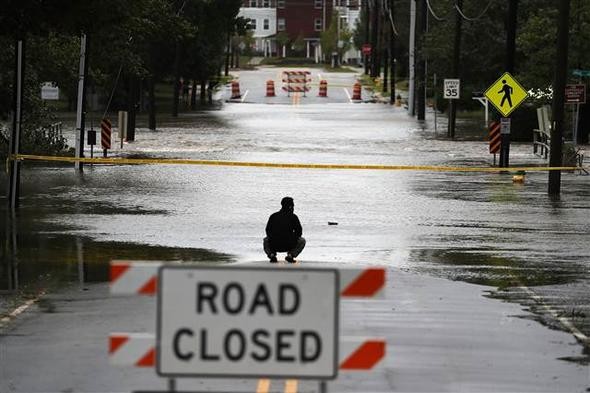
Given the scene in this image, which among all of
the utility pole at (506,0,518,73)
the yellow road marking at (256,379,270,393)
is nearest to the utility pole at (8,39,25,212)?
the yellow road marking at (256,379,270,393)

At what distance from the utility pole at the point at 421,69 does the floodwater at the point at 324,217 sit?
21.7m

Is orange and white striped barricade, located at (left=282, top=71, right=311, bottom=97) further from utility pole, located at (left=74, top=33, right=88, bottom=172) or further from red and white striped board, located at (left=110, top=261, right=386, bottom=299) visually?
red and white striped board, located at (left=110, top=261, right=386, bottom=299)

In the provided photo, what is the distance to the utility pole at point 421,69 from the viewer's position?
2756 inches

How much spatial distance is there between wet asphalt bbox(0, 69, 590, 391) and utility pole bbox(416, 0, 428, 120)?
2151 cm

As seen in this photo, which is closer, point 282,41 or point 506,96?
point 506,96

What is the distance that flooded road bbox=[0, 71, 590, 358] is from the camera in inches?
814

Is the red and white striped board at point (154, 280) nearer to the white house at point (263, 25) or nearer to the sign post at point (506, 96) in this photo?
the sign post at point (506, 96)

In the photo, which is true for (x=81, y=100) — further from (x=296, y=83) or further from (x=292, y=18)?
(x=292, y=18)

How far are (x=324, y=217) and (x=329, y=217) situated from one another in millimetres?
96

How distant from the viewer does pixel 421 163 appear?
4181 cm

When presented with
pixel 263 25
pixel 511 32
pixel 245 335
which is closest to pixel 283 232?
pixel 245 335

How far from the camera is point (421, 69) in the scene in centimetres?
7369

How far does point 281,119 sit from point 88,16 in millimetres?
46296

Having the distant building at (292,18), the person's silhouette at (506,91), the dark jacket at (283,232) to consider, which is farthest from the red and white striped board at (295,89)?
the distant building at (292,18)
